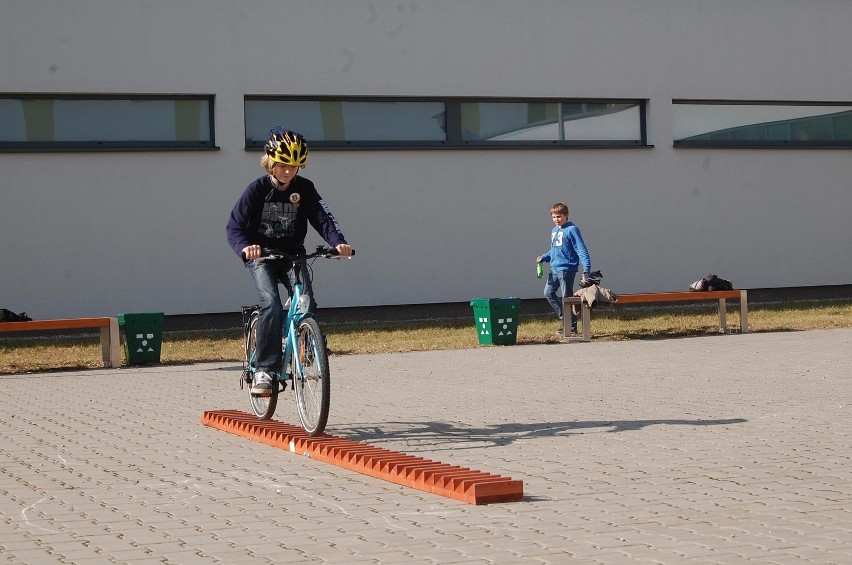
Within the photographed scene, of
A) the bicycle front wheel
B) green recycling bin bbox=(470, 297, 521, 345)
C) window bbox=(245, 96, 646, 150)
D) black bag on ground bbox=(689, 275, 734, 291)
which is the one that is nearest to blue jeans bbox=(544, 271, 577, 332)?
green recycling bin bbox=(470, 297, 521, 345)

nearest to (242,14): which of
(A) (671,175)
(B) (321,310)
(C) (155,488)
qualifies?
A: (B) (321,310)

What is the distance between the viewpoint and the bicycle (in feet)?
26.3

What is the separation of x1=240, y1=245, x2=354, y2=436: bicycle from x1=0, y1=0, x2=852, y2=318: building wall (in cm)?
1133

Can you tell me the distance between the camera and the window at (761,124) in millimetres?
23047

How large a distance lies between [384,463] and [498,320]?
973cm

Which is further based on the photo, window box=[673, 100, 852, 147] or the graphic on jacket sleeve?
window box=[673, 100, 852, 147]

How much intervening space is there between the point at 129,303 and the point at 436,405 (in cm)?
1043

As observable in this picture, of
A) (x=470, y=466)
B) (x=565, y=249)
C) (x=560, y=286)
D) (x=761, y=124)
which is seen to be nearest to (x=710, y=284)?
(x=560, y=286)

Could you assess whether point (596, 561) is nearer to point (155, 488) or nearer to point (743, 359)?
point (155, 488)

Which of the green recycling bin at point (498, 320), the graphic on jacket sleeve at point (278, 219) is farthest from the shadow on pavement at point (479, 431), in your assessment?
the green recycling bin at point (498, 320)

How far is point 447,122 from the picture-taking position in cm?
2150

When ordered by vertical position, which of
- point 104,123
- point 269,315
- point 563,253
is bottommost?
point 269,315

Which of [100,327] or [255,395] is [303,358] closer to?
[255,395]

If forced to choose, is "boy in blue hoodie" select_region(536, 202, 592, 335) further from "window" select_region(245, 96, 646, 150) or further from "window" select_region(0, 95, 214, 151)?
"window" select_region(0, 95, 214, 151)
